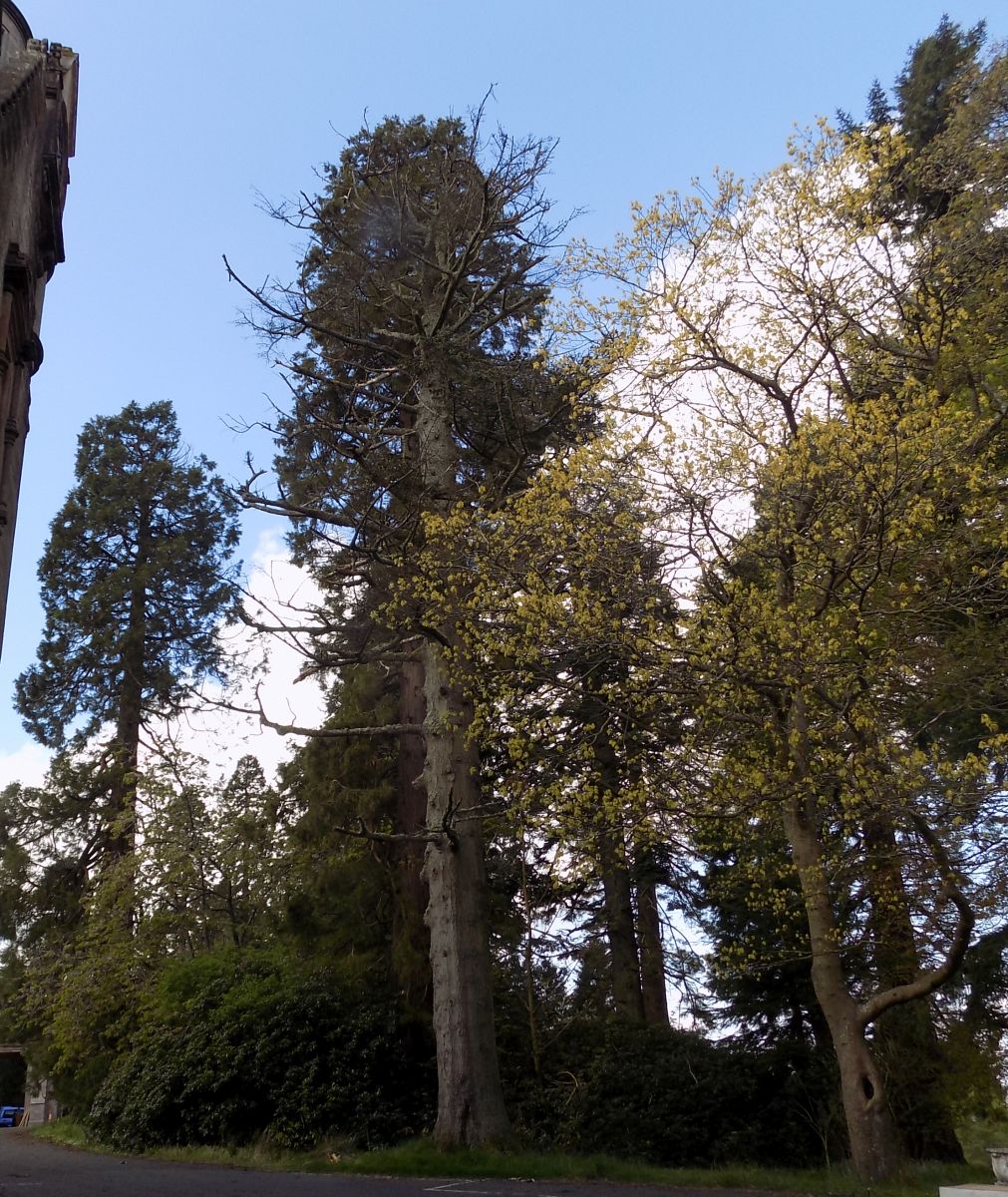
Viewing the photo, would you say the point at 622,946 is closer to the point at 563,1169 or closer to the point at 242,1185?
the point at 563,1169

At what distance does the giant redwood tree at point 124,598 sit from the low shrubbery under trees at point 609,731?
15.4 feet

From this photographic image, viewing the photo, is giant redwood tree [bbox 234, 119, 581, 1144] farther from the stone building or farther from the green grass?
the stone building

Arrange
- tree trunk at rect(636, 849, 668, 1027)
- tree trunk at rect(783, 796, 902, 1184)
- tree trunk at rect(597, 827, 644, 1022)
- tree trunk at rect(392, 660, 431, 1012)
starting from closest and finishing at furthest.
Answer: tree trunk at rect(783, 796, 902, 1184) → tree trunk at rect(392, 660, 431, 1012) → tree trunk at rect(597, 827, 644, 1022) → tree trunk at rect(636, 849, 668, 1027)

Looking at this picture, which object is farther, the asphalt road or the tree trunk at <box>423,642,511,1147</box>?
the tree trunk at <box>423,642,511,1147</box>

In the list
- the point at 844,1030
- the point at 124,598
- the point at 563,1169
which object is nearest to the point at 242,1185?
the point at 563,1169

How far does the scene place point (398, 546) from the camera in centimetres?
1450

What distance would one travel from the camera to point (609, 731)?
1363 cm

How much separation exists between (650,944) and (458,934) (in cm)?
951

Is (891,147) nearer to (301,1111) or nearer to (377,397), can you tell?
(377,397)

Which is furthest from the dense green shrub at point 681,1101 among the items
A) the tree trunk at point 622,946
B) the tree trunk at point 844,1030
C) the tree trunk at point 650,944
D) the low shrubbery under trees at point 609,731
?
the tree trunk at point 650,944

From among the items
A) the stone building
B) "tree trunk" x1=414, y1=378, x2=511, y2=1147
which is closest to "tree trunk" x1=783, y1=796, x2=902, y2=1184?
"tree trunk" x1=414, y1=378, x2=511, y2=1147

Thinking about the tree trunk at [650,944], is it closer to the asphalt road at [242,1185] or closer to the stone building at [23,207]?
the asphalt road at [242,1185]

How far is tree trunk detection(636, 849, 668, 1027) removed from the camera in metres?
20.9

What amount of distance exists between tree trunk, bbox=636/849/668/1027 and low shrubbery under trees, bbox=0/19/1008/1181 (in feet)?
0.41
